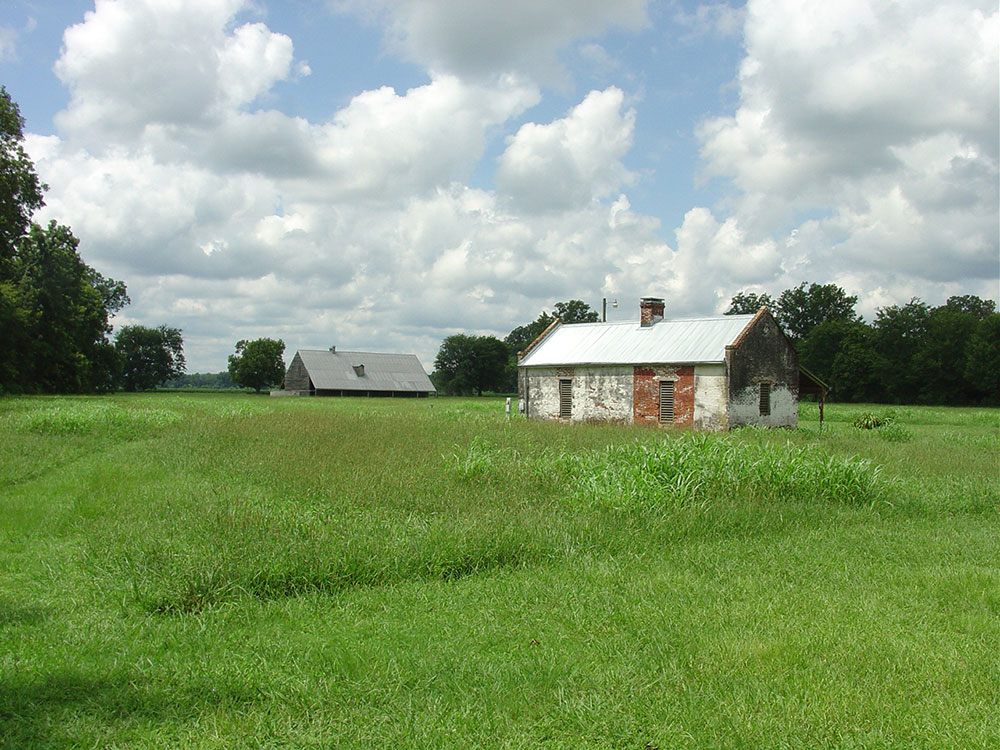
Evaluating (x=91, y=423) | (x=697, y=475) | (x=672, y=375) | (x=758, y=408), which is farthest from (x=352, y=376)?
(x=697, y=475)

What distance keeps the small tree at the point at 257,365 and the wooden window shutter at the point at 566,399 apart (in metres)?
72.2

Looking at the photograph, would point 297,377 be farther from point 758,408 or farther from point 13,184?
point 758,408

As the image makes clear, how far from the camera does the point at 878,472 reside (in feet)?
39.4

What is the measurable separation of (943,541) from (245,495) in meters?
9.36

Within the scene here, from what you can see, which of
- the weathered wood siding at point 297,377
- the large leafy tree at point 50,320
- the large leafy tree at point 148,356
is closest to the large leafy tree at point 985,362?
the weathered wood siding at point 297,377

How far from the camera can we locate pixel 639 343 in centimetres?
3259

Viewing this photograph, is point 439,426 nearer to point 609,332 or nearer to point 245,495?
point 245,495

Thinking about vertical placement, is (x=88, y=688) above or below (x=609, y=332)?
below

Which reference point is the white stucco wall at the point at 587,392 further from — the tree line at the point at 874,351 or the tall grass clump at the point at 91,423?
the tree line at the point at 874,351

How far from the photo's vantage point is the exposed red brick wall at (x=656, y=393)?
29.8 meters

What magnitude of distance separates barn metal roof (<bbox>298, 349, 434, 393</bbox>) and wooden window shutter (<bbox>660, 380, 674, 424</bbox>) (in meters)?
58.4

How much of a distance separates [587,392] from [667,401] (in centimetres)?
392

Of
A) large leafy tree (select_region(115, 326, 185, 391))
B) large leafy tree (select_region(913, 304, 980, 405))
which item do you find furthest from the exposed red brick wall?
large leafy tree (select_region(115, 326, 185, 391))

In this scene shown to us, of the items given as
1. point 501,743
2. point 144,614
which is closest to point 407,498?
point 144,614
